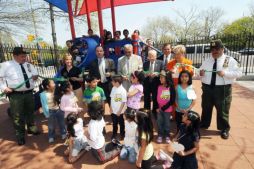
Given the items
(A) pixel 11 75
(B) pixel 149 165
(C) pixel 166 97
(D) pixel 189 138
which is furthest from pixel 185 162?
(A) pixel 11 75

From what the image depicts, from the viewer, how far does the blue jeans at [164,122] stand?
404 centimetres

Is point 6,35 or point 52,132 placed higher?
point 6,35

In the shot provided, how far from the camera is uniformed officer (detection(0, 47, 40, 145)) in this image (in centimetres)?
420

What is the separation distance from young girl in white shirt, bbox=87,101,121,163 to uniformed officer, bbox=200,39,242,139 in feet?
7.93

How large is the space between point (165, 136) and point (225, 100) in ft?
4.99

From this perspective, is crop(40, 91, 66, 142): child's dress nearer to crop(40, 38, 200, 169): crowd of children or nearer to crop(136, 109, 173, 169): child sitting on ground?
crop(40, 38, 200, 169): crowd of children

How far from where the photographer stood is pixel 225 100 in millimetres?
4199

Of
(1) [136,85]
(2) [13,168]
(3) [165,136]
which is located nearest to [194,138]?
(3) [165,136]

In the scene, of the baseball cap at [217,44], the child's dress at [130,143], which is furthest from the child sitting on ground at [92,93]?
the baseball cap at [217,44]

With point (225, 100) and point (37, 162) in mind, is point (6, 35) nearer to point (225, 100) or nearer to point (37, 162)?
point (37, 162)

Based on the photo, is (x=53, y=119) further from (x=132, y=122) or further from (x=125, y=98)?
(x=132, y=122)

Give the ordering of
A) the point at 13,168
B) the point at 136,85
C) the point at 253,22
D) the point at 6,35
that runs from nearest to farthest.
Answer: the point at 13,168
the point at 136,85
the point at 6,35
the point at 253,22

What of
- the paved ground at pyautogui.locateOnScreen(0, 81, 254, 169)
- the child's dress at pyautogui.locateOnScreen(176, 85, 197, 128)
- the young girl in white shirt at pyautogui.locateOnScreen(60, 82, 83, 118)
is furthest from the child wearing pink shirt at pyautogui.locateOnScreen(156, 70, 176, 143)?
the young girl in white shirt at pyautogui.locateOnScreen(60, 82, 83, 118)

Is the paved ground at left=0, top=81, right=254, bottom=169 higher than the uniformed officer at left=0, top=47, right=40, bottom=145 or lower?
lower
